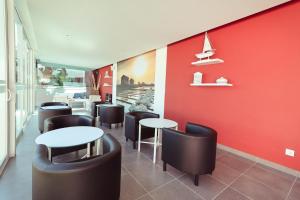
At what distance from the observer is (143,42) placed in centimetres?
431

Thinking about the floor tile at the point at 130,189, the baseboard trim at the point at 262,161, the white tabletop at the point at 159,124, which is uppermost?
the white tabletop at the point at 159,124

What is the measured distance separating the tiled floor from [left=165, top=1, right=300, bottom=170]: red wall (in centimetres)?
50

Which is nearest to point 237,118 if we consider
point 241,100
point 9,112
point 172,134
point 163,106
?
point 241,100

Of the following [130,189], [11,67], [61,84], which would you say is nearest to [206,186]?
[130,189]

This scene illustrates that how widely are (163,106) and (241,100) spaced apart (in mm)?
2276

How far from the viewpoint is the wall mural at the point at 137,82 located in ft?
17.0

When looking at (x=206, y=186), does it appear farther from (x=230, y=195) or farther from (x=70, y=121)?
(x=70, y=121)

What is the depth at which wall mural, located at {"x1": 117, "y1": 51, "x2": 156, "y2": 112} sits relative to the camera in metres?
5.19

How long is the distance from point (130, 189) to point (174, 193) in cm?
55

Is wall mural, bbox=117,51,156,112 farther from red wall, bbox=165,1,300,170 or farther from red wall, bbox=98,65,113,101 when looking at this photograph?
red wall, bbox=165,1,300,170

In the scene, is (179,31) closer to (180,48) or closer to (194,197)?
(180,48)

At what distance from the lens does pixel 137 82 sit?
5.96 metres

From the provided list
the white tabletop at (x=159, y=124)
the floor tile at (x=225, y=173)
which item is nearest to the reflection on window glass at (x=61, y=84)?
the white tabletop at (x=159, y=124)

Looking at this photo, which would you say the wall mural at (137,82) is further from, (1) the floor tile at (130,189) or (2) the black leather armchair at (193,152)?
(1) the floor tile at (130,189)
